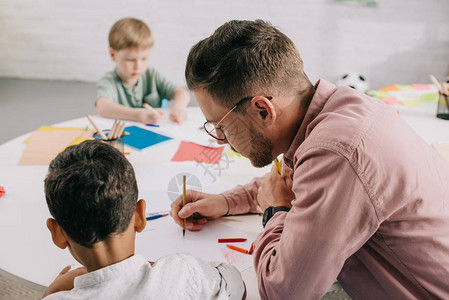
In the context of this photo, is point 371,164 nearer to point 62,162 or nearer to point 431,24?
point 62,162

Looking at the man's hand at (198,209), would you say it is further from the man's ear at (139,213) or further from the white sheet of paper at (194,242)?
the man's ear at (139,213)

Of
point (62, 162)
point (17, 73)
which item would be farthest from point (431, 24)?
point (17, 73)

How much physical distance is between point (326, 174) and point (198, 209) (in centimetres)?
42

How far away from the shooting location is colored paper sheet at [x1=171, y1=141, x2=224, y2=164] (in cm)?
139

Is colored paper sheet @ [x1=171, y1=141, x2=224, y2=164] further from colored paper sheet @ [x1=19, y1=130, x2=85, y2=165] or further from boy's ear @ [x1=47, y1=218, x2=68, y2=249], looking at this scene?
boy's ear @ [x1=47, y1=218, x2=68, y2=249]

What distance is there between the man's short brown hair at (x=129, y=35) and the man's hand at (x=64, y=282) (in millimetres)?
1353

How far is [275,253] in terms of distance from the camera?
2.63 feet

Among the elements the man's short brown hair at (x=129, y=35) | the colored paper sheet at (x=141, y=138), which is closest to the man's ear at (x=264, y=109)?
the colored paper sheet at (x=141, y=138)

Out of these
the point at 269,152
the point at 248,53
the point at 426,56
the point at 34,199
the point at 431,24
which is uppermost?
the point at 248,53

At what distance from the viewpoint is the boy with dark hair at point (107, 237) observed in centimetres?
70

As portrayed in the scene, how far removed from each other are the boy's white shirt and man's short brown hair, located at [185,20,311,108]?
36 centimetres

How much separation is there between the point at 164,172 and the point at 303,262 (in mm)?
687

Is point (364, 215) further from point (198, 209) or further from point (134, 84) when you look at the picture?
point (134, 84)

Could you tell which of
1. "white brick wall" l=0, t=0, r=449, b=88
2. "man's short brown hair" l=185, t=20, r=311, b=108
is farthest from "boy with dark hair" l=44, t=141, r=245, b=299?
"white brick wall" l=0, t=0, r=449, b=88
